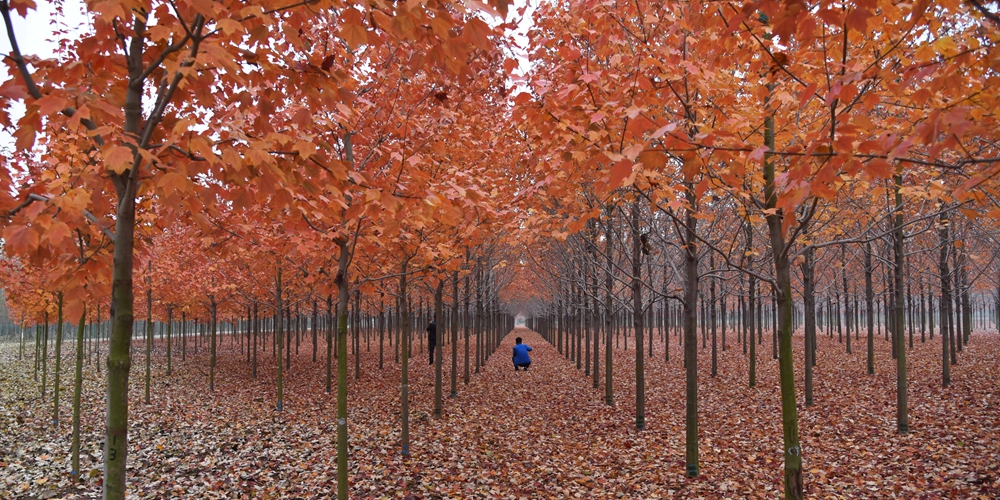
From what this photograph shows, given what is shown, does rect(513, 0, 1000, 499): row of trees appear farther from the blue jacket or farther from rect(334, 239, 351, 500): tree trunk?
the blue jacket

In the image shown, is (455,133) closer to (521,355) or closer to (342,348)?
(342,348)

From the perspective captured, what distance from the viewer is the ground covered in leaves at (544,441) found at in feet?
21.9

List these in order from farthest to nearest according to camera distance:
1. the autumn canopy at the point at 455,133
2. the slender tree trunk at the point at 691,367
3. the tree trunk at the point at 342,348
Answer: the slender tree trunk at the point at 691,367 < the tree trunk at the point at 342,348 < the autumn canopy at the point at 455,133

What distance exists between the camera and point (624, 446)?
8406 mm

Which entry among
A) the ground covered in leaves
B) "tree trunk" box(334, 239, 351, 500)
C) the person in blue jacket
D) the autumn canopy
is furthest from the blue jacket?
"tree trunk" box(334, 239, 351, 500)

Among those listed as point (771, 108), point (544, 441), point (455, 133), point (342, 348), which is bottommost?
point (544, 441)

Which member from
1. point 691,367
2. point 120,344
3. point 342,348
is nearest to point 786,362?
point 691,367

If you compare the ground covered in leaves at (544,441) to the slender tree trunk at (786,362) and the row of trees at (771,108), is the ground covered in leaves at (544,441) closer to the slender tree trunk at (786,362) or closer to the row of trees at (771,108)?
the row of trees at (771,108)

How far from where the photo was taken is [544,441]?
29.6ft

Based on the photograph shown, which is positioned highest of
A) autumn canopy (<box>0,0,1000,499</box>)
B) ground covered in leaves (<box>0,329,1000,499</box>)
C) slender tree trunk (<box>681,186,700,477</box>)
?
autumn canopy (<box>0,0,1000,499</box>)

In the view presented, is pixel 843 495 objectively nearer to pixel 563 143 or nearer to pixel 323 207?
pixel 563 143

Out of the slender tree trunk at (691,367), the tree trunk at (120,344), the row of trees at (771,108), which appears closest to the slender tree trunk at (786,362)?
the row of trees at (771,108)

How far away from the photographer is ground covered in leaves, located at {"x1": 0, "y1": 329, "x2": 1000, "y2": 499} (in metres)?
6.68

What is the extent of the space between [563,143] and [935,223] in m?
11.5
